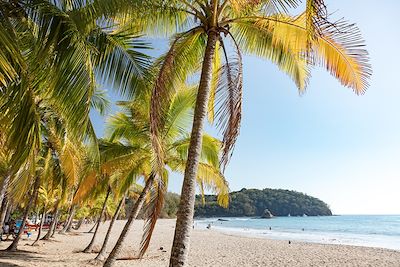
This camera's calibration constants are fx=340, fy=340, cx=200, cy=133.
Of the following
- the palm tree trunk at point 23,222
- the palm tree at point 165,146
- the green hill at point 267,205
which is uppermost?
the green hill at point 267,205

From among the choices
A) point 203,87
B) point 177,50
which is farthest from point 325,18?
point 177,50

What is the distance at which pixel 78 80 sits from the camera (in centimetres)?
465

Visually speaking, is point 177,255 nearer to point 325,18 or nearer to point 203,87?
point 203,87

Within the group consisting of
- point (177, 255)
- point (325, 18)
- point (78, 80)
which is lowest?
point (177, 255)

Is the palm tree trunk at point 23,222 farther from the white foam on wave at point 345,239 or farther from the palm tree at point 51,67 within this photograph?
the white foam on wave at point 345,239

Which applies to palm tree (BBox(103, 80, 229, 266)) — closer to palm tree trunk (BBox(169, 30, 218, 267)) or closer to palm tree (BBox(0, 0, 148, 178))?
palm tree trunk (BBox(169, 30, 218, 267))

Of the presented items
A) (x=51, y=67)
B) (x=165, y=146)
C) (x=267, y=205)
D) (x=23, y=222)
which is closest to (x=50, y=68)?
(x=51, y=67)

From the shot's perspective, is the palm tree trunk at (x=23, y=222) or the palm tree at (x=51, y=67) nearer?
the palm tree at (x=51, y=67)

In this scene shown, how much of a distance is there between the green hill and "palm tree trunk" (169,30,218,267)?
11972cm

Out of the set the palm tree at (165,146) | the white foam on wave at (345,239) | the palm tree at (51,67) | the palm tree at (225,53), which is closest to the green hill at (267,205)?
the white foam on wave at (345,239)

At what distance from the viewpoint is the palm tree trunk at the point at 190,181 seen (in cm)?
482

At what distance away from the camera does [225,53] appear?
6.18m

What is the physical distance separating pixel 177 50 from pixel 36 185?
37.8 feet

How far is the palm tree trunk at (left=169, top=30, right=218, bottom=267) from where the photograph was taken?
15.8 feet
